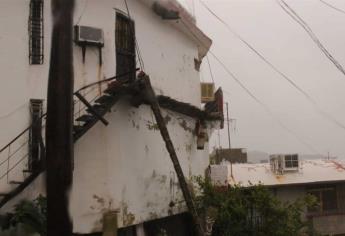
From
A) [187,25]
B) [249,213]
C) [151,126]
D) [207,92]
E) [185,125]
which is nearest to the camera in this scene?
[151,126]

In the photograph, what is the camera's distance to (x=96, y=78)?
12.8 metres

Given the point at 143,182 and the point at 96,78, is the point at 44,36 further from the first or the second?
the point at 143,182

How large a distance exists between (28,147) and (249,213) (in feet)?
24.6

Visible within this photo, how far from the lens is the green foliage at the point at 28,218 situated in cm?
1049

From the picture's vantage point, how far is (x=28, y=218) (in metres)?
10.6

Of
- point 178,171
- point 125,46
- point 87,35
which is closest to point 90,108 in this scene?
point 87,35

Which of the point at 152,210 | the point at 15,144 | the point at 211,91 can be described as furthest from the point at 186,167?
the point at 15,144

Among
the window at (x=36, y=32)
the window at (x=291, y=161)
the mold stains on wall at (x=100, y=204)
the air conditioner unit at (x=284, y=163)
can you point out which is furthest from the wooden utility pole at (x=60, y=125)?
the window at (x=291, y=161)

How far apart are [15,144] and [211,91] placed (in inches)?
415

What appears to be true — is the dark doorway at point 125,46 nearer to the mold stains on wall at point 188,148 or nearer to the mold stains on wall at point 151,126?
the mold stains on wall at point 151,126

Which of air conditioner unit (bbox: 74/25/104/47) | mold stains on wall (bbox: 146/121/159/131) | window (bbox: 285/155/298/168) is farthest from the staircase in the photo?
window (bbox: 285/155/298/168)

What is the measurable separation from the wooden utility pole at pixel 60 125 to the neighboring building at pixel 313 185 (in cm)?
1915

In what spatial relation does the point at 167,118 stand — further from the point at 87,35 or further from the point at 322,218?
the point at 322,218

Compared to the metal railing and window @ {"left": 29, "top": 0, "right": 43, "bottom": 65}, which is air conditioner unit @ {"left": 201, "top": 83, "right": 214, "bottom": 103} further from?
window @ {"left": 29, "top": 0, "right": 43, "bottom": 65}
